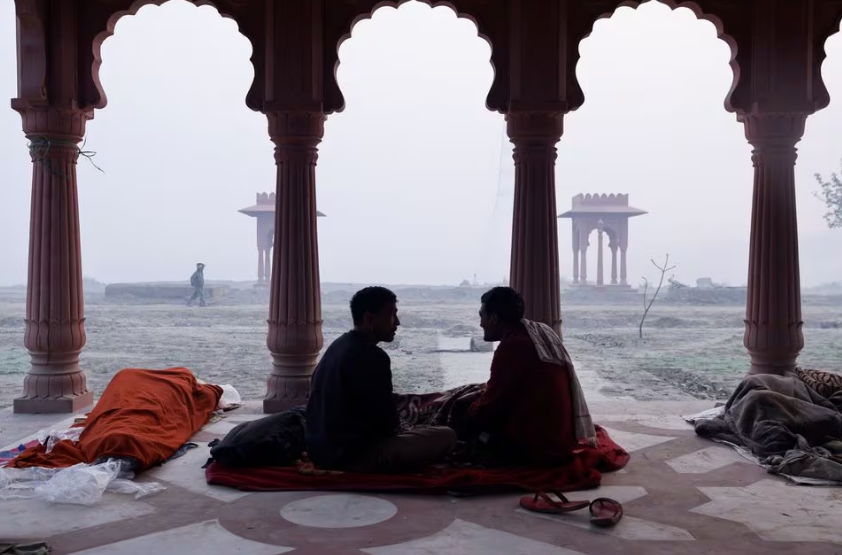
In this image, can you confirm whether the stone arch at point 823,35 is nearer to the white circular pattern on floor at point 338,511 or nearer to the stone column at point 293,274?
the stone column at point 293,274

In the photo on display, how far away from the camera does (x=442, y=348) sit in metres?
16.5

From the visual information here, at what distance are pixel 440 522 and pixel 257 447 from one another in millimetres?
1481

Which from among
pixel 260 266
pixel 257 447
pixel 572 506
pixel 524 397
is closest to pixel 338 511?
pixel 257 447

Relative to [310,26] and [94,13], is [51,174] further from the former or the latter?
[310,26]

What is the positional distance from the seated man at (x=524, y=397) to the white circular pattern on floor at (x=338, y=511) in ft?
3.27

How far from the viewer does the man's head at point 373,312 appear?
473 centimetres

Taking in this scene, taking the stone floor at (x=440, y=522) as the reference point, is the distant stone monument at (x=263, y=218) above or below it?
above

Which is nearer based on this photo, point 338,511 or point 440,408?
point 338,511

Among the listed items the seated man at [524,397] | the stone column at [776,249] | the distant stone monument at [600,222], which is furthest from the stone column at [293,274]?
the distant stone monument at [600,222]

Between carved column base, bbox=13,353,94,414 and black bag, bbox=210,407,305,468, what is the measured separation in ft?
9.68

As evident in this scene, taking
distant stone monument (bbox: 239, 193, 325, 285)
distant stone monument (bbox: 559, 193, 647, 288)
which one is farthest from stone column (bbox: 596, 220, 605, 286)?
distant stone monument (bbox: 239, 193, 325, 285)

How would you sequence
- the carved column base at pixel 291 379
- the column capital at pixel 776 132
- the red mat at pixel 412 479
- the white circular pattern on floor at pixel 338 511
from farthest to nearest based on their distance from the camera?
the carved column base at pixel 291 379 < the column capital at pixel 776 132 < the red mat at pixel 412 479 < the white circular pattern on floor at pixel 338 511

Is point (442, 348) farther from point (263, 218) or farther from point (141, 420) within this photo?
point (263, 218)

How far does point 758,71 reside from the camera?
7270 mm
